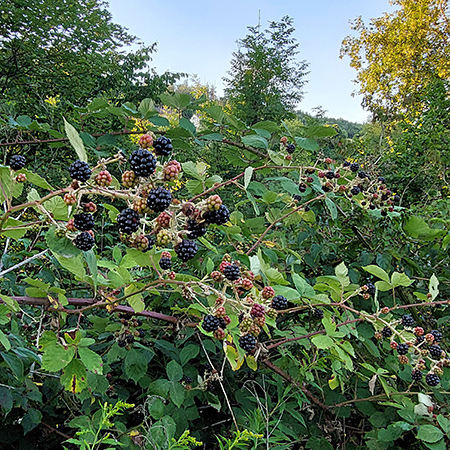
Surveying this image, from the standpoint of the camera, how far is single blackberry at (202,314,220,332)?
0.81 meters

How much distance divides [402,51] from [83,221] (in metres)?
14.0

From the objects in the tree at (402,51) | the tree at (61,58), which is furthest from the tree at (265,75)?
the tree at (402,51)

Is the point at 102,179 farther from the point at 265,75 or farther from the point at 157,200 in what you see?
the point at 265,75

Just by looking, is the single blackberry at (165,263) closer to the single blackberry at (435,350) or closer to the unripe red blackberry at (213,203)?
the unripe red blackberry at (213,203)

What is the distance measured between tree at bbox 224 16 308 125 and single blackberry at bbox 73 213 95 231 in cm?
598

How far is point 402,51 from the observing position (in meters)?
11.8

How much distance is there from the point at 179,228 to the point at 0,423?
46.4 inches

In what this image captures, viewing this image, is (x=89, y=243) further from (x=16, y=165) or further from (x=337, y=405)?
(x=337, y=405)

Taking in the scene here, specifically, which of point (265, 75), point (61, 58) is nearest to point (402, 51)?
point (265, 75)

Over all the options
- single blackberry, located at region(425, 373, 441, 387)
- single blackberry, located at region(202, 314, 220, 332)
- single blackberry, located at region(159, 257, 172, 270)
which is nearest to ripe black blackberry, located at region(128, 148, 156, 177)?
single blackberry, located at region(159, 257, 172, 270)

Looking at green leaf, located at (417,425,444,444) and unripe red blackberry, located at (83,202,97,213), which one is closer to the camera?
unripe red blackberry, located at (83,202,97,213)

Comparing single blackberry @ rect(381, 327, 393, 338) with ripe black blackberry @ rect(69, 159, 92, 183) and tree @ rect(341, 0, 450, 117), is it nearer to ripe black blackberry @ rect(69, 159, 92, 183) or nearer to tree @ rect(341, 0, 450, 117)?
ripe black blackberry @ rect(69, 159, 92, 183)

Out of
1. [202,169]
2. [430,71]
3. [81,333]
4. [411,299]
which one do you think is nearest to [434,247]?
[411,299]

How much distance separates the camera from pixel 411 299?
162 cm
